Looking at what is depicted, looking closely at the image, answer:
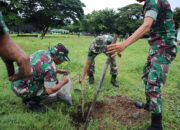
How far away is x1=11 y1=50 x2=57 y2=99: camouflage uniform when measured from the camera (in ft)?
8.99

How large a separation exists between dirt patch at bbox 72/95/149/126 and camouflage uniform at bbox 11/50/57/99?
2.34 ft

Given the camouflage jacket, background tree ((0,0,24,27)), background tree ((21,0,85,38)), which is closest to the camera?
the camouflage jacket

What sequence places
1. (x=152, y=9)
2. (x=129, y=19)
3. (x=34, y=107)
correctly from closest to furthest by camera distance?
1. (x=152, y=9)
2. (x=34, y=107)
3. (x=129, y=19)

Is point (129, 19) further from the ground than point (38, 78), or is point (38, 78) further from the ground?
point (129, 19)

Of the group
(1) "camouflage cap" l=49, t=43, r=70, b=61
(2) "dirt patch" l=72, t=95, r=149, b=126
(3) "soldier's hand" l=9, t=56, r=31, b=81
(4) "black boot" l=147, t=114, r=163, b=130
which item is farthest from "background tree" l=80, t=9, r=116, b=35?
(3) "soldier's hand" l=9, t=56, r=31, b=81

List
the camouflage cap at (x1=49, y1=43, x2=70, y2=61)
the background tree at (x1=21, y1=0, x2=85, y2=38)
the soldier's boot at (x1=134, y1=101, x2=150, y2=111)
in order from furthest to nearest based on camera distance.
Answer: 1. the background tree at (x1=21, y1=0, x2=85, y2=38)
2. the soldier's boot at (x1=134, y1=101, x2=150, y2=111)
3. the camouflage cap at (x1=49, y1=43, x2=70, y2=61)

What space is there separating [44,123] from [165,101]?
2675 millimetres

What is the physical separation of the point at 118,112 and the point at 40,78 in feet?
4.77

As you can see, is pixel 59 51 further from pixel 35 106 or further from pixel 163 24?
pixel 163 24

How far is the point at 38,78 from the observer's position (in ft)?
9.33

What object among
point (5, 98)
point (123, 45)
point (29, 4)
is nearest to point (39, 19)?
point (29, 4)

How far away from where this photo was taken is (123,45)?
1914mm

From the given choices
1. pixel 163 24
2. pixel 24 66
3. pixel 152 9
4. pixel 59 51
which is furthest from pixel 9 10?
pixel 24 66

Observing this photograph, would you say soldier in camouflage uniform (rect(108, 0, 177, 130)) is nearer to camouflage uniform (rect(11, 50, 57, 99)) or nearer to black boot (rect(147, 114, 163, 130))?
black boot (rect(147, 114, 163, 130))
